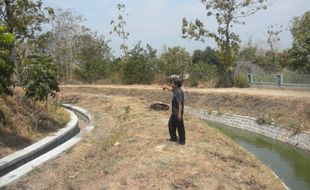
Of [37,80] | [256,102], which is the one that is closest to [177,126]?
[37,80]

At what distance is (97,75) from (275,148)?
99.9ft

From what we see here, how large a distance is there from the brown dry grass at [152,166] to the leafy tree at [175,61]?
2640cm

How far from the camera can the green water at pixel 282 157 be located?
42.8ft

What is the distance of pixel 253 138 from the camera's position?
795 inches

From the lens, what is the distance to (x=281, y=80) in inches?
1197

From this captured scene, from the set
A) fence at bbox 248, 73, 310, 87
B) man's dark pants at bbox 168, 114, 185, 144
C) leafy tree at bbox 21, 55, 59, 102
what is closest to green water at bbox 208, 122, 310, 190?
man's dark pants at bbox 168, 114, 185, 144

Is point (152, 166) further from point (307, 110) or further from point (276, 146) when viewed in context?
point (307, 110)

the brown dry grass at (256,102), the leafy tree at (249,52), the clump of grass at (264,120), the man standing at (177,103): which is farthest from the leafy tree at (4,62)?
the leafy tree at (249,52)

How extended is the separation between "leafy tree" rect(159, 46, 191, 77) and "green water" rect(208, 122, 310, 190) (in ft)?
62.5

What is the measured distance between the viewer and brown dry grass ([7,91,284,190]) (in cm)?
855

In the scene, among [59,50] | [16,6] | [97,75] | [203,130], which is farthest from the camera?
[59,50]

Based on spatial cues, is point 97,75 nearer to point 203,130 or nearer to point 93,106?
point 93,106

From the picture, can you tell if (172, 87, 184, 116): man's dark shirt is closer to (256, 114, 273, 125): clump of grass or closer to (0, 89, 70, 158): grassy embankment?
(0, 89, 70, 158): grassy embankment

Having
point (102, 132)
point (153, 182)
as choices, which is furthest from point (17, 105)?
point (153, 182)
